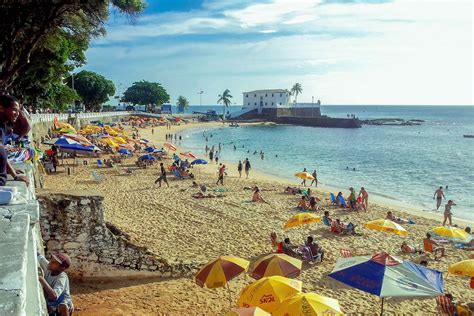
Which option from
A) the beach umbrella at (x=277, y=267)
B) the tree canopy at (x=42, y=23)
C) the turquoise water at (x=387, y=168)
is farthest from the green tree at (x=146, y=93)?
the beach umbrella at (x=277, y=267)

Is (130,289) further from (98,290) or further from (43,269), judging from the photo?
(43,269)

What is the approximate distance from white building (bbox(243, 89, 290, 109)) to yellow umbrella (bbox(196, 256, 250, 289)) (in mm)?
95487

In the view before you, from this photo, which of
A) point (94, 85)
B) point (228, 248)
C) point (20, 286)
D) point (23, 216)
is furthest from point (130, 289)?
point (94, 85)

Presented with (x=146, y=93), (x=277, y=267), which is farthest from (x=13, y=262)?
(x=146, y=93)

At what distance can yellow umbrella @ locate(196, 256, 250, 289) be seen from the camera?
7.46m

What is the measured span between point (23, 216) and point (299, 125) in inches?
3872

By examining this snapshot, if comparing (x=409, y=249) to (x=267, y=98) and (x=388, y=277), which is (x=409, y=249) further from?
(x=267, y=98)

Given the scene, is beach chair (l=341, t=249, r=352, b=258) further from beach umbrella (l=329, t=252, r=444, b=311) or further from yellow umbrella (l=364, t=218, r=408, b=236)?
beach umbrella (l=329, t=252, r=444, b=311)

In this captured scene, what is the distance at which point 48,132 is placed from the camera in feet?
95.9

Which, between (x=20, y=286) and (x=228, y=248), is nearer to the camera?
(x=20, y=286)

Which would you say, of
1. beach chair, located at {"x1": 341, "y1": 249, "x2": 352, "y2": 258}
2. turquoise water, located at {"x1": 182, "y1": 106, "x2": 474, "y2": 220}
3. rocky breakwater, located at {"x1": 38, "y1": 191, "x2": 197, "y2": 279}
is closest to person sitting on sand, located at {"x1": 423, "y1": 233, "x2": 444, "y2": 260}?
beach chair, located at {"x1": 341, "y1": 249, "x2": 352, "y2": 258}

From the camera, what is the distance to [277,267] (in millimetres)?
7945

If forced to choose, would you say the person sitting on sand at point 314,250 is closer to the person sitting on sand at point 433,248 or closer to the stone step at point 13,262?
the person sitting on sand at point 433,248

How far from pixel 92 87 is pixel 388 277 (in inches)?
2740
